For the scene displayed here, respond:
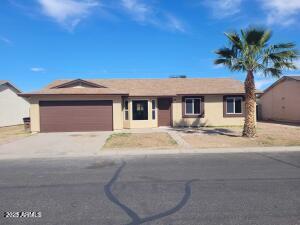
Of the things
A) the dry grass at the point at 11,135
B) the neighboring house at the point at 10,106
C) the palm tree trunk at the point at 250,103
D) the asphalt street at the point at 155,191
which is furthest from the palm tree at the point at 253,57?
the neighboring house at the point at 10,106

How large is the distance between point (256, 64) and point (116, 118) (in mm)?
10641

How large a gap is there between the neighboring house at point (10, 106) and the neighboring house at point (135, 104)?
859 cm

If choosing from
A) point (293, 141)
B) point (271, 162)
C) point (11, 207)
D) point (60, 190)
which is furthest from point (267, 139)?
point (11, 207)

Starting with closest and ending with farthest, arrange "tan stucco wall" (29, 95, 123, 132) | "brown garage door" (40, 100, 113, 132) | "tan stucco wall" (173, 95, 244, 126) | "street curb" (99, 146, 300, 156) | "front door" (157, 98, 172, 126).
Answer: "street curb" (99, 146, 300, 156)
"tan stucco wall" (29, 95, 123, 132)
"brown garage door" (40, 100, 113, 132)
"front door" (157, 98, 172, 126)
"tan stucco wall" (173, 95, 244, 126)

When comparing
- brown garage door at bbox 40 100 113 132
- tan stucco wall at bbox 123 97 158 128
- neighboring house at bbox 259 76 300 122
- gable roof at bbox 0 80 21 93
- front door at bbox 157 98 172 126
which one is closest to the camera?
brown garage door at bbox 40 100 113 132

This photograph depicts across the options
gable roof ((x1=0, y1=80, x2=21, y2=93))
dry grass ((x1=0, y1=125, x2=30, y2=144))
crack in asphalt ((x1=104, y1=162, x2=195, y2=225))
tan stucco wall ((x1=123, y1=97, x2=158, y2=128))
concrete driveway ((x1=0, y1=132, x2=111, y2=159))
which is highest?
gable roof ((x1=0, y1=80, x2=21, y2=93))

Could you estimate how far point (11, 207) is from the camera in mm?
5410

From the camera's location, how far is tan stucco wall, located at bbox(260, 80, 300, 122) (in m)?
26.0

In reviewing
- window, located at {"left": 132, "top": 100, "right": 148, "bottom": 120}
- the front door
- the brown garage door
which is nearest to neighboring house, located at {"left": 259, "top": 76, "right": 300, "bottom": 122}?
the front door

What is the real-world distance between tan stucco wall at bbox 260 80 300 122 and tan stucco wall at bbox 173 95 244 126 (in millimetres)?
6020

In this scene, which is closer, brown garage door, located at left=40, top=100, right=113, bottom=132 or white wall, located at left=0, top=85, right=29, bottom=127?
brown garage door, located at left=40, top=100, right=113, bottom=132

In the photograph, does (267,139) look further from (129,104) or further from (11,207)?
(11,207)

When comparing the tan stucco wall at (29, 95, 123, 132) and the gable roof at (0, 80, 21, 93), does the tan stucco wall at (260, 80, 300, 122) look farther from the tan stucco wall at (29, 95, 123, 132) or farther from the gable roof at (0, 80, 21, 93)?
the gable roof at (0, 80, 21, 93)

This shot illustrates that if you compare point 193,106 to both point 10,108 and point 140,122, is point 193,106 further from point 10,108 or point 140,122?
point 10,108
